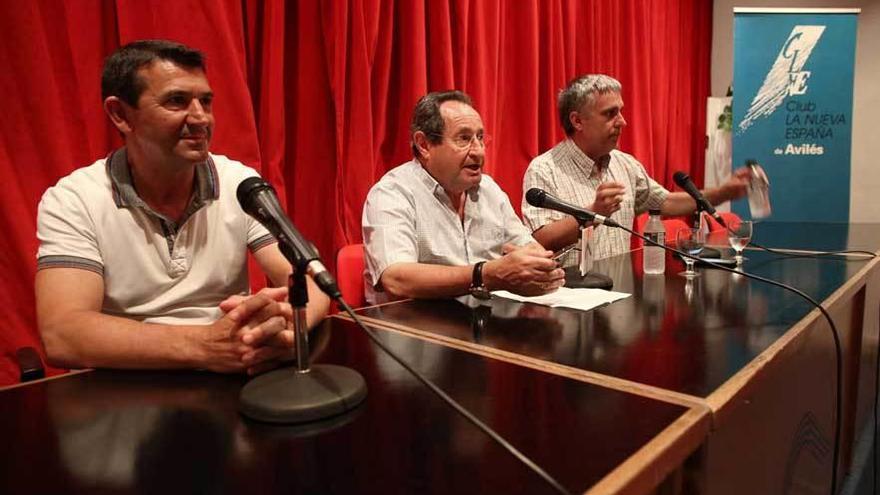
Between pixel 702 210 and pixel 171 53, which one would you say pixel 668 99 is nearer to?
pixel 702 210

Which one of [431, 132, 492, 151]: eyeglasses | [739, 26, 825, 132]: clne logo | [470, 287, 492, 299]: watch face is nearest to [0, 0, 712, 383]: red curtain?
[431, 132, 492, 151]: eyeglasses

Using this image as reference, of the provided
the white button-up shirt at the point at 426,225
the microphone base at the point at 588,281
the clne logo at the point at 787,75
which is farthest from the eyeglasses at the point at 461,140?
the clne logo at the point at 787,75

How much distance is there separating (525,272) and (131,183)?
0.90 meters

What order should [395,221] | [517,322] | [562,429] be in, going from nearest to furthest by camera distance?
[562,429], [517,322], [395,221]

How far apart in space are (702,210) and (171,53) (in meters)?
1.63

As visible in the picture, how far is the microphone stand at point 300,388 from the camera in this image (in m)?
0.80

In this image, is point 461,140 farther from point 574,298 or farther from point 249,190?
point 249,190

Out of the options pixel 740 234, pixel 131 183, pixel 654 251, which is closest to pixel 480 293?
pixel 654 251

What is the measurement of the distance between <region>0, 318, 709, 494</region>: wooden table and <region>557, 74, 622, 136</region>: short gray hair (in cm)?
177

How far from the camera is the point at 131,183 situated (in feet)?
4.52

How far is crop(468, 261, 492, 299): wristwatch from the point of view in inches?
56.9

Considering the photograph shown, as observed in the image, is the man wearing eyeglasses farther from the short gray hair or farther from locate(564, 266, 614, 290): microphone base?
the short gray hair

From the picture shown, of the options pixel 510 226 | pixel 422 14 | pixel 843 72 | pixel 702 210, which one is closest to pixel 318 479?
pixel 510 226

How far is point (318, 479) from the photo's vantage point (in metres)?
0.66
